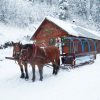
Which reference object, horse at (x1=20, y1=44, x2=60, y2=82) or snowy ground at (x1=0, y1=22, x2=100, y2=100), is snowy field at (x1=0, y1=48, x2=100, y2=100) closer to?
snowy ground at (x1=0, y1=22, x2=100, y2=100)

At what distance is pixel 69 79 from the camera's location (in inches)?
464

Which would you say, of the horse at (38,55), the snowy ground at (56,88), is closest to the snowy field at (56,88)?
the snowy ground at (56,88)

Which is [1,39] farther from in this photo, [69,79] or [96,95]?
[96,95]

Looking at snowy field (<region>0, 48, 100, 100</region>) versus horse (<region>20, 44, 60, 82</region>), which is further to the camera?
horse (<region>20, 44, 60, 82</region>)

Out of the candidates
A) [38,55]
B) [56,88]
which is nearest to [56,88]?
[56,88]

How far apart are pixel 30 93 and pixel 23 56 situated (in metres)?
2.25

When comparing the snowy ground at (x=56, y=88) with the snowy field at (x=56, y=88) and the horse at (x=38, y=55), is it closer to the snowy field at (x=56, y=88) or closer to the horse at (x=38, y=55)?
the snowy field at (x=56, y=88)

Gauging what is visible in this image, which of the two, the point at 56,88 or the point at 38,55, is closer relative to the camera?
the point at 56,88

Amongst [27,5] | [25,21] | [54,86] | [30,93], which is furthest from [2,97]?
[27,5]

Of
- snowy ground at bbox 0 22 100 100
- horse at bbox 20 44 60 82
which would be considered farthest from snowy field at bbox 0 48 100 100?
horse at bbox 20 44 60 82

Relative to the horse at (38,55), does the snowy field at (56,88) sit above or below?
below

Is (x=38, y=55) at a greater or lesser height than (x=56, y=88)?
greater

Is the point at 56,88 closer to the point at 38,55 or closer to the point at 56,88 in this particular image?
the point at 56,88

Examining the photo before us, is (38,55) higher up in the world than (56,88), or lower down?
higher up
